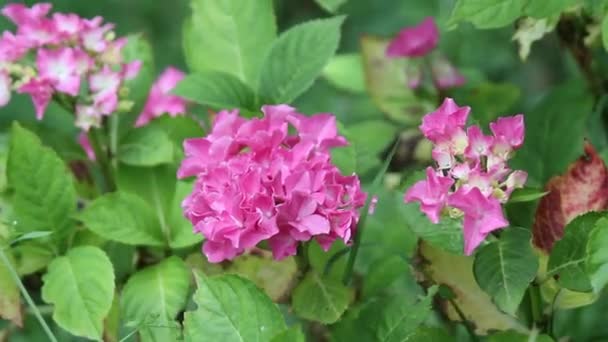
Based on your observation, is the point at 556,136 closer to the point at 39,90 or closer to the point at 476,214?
the point at 476,214

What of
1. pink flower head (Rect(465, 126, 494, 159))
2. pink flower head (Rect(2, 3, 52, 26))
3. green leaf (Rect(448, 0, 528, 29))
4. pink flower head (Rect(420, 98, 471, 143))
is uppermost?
green leaf (Rect(448, 0, 528, 29))

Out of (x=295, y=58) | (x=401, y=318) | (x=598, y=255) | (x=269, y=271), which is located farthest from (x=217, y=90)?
(x=598, y=255)

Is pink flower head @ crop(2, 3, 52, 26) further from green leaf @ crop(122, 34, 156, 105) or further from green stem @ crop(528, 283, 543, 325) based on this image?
green stem @ crop(528, 283, 543, 325)

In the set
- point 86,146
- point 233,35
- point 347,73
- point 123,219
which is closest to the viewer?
point 123,219

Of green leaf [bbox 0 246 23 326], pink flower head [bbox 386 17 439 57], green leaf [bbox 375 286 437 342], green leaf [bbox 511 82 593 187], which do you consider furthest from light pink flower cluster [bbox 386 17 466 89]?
green leaf [bbox 0 246 23 326]

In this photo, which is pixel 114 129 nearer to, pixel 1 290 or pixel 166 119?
pixel 166 119

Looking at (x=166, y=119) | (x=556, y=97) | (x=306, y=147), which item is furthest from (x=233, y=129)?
(x=556, y=97)
